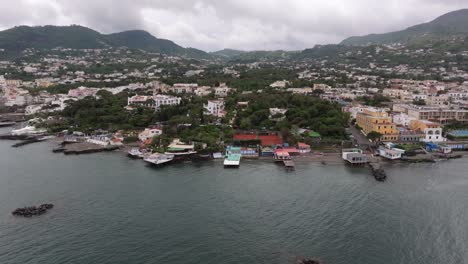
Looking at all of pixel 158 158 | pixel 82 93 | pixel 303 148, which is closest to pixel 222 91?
pixel 82 93

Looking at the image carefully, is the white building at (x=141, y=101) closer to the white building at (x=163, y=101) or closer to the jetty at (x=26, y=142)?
the white building at (x=163, y=101)

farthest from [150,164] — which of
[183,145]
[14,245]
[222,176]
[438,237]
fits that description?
[438,237]

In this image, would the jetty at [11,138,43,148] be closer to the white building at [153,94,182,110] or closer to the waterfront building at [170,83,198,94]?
the white building at [153,94,182,110]

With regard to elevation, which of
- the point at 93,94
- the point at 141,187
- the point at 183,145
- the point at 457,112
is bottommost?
the point at 141,187

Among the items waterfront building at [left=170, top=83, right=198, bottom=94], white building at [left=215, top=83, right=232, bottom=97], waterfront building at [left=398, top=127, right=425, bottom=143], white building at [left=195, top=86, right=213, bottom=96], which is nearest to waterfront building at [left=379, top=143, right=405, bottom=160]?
waterfront building at [left=398, top=127, right=425, bottom=143]

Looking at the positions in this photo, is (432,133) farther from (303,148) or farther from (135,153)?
(135,153)

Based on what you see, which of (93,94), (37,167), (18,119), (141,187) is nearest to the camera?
(141,187)

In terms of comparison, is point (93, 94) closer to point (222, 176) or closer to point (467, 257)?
point (222, 176)
